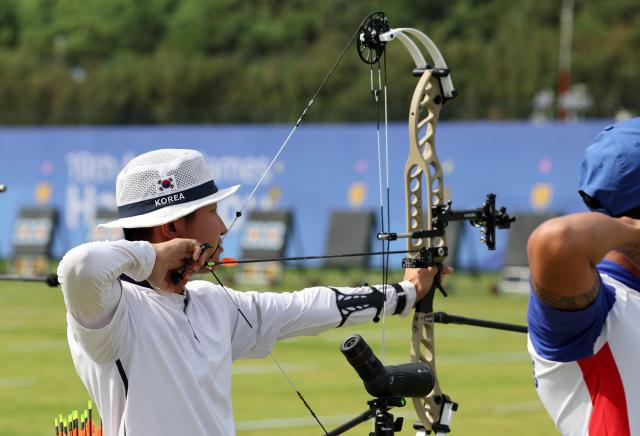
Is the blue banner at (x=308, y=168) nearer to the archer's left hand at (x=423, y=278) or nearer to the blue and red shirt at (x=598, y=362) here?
the archer's left hand at (x=423, y=278)

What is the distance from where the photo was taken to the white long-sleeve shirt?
11.1 ft

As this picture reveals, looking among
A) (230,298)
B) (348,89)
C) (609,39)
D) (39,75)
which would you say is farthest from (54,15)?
(230,298)

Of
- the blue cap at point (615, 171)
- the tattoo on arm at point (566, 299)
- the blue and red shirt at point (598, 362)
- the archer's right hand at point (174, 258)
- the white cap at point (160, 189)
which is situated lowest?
the blue and red shirt at point (598, 362)

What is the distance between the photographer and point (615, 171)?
2.95 meters

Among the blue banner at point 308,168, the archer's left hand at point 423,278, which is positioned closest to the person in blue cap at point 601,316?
the archer's left hand at point 423,278

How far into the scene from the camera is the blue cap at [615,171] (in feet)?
9.65

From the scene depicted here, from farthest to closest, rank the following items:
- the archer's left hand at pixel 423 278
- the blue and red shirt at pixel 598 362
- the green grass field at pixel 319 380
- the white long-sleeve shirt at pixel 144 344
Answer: the green grass field at pixel 319 380 → the archer's left hand at pixel 423 278 → the white long-sleeve shirt at pixel 144 344 → the blue and red shirt at pixel 598 362

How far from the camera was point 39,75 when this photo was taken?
163 ft

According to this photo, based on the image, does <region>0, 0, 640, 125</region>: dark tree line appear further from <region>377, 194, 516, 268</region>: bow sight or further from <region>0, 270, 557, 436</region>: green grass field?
<region>377, 194, 516, 268</region>: bow sight

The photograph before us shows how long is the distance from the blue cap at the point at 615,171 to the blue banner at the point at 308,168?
44.3 feet

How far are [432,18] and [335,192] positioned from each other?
15312mm

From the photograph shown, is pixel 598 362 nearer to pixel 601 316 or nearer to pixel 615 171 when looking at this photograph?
pixel 601 316

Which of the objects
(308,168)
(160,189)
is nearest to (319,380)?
(160,189)

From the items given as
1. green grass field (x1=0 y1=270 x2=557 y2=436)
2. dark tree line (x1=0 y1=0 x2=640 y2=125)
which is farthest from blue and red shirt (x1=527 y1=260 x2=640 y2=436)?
dark tree line (x1=0 y1=0 x2=640 y2=125)
